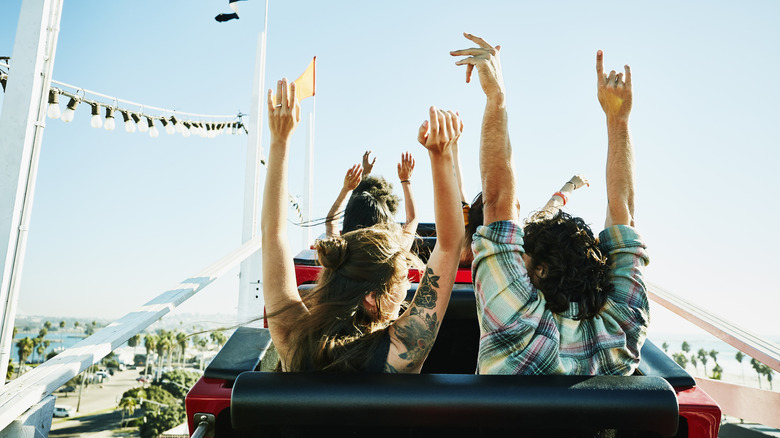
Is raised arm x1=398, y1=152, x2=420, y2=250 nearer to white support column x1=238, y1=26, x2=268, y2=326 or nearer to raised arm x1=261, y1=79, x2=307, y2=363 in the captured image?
raised arm x1=261, y1=79, x2=307, y2=363

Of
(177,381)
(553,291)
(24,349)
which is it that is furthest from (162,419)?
(553,291)

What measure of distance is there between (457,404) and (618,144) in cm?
115

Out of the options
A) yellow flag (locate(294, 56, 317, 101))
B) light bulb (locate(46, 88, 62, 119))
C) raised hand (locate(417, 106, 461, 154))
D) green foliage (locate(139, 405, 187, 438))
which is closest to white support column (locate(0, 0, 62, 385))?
yellow flag (locate(294, 56, 317, 101))

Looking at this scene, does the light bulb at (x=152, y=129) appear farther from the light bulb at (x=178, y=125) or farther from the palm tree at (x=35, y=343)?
the palm tree at (x=35, y=343)

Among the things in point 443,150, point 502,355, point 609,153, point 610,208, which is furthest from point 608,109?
point 502,355

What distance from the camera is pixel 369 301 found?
128 cm

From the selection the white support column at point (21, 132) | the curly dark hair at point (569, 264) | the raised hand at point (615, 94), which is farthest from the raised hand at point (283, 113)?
the white support column at point (21, 132)

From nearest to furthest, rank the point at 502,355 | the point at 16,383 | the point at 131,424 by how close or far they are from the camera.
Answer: the point at 502,355 < the point at 16,383 < the point at 131,424

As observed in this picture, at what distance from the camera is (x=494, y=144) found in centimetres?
146

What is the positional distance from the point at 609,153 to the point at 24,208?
258cm

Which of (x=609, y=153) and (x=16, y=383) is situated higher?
(x=609, y=153)

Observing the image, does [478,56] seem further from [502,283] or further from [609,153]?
[502,283]

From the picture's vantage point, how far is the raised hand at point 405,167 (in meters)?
2.95

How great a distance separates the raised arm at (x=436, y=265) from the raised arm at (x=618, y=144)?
583mm
